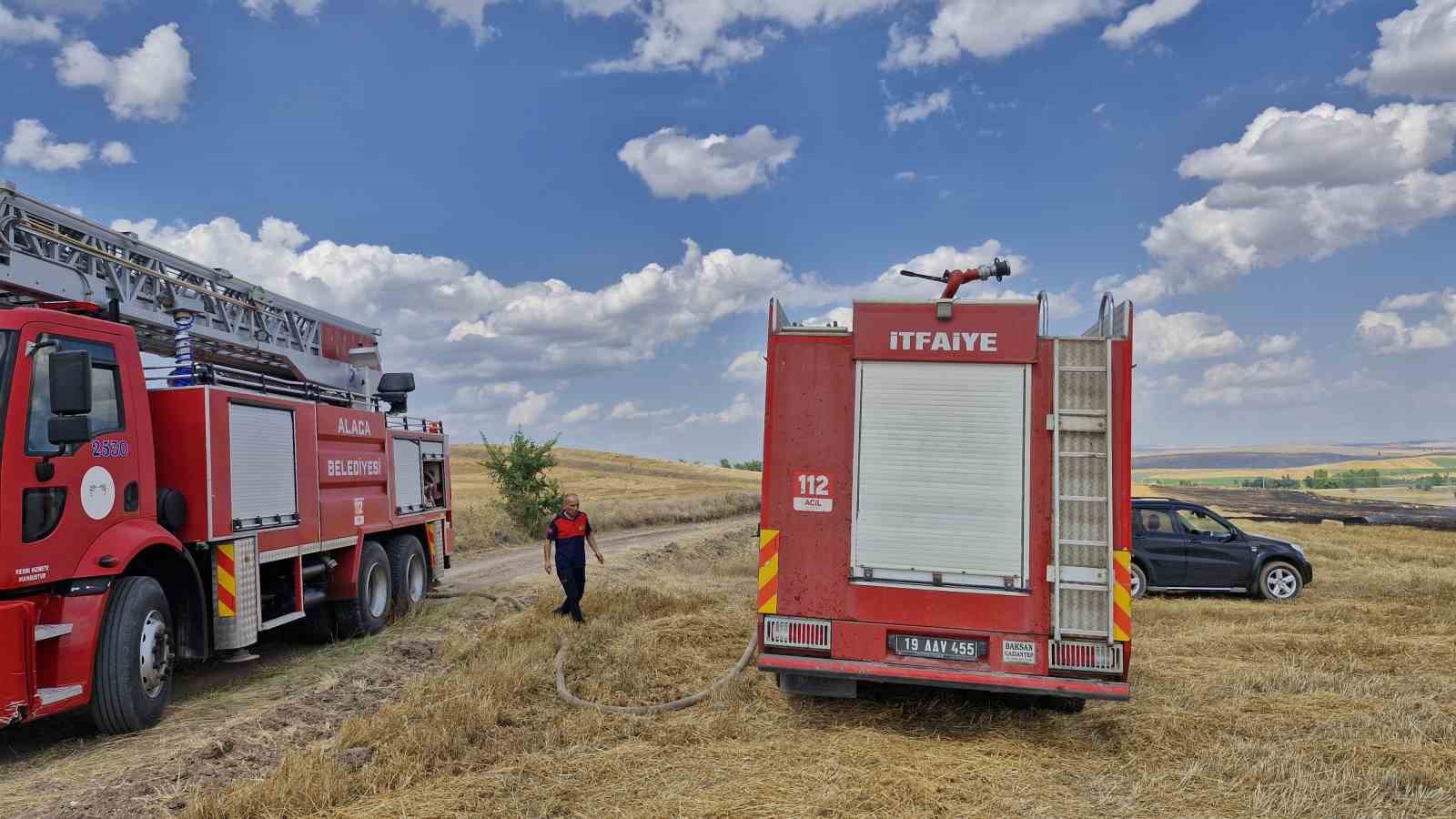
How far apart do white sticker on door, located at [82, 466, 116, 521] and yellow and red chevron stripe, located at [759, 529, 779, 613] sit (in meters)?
4.78

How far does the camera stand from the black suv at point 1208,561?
45.9ft

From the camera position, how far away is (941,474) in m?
6.71

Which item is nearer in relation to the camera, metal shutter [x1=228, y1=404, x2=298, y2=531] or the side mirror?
the side mirror

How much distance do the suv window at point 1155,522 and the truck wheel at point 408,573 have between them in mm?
10441

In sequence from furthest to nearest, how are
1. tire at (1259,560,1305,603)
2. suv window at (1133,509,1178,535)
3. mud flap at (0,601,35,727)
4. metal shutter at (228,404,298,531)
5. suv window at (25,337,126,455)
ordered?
1. suv window at (1133,509,1178,535)
2. tire at (1259,560,1305,603)
3. metal shutter at (228,404,298,531)
4. suv window at (25,337,126,455)
5. mud flap at (0,601,35,727)

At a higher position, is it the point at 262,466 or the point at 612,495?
the point at 262,466

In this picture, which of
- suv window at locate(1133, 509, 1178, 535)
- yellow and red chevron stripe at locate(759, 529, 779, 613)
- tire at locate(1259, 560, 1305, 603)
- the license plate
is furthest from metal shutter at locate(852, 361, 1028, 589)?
tire at locate(1259, 560, 1305, 603)

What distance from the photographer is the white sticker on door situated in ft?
22.1

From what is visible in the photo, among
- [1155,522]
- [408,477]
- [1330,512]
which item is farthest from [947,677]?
[1330,512]

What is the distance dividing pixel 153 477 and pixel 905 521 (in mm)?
5893

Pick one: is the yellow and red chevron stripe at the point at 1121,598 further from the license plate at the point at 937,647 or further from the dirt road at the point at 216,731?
the dirt road at the point at 216,731

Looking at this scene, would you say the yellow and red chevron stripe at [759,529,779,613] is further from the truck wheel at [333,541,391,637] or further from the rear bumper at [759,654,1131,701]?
the truck wheel at [333,541,391,637]

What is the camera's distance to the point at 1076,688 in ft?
20.8

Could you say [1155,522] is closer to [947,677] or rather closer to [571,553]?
[571,553]
